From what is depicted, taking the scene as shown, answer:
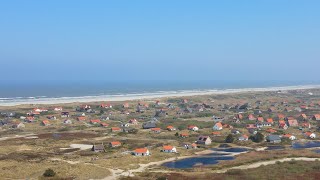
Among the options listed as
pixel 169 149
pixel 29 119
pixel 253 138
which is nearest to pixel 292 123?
pixel 253 138

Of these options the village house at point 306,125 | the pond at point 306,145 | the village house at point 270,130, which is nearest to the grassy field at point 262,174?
the pond at point 306,145

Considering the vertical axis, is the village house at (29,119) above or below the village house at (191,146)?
above

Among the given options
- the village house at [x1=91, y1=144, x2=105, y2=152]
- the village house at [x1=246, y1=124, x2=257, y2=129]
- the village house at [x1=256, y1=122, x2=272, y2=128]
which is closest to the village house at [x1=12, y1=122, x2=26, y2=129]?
the village house at [x1=91, y1=144, x2=105, y2=152]

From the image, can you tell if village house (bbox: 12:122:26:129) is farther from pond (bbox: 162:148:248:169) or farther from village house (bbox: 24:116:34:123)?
pond (bbox: 162:148:248:169)

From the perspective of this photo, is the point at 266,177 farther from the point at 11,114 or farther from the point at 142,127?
the point at 11,114

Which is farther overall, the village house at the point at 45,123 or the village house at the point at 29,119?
the village house at the point at 29,119

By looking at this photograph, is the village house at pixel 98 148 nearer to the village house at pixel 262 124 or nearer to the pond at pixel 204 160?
the pond at pixel 204 160

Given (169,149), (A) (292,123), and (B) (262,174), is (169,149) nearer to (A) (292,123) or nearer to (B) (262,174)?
(B) (262,174)

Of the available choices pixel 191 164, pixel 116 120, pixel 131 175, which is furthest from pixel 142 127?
pixel 131 175
